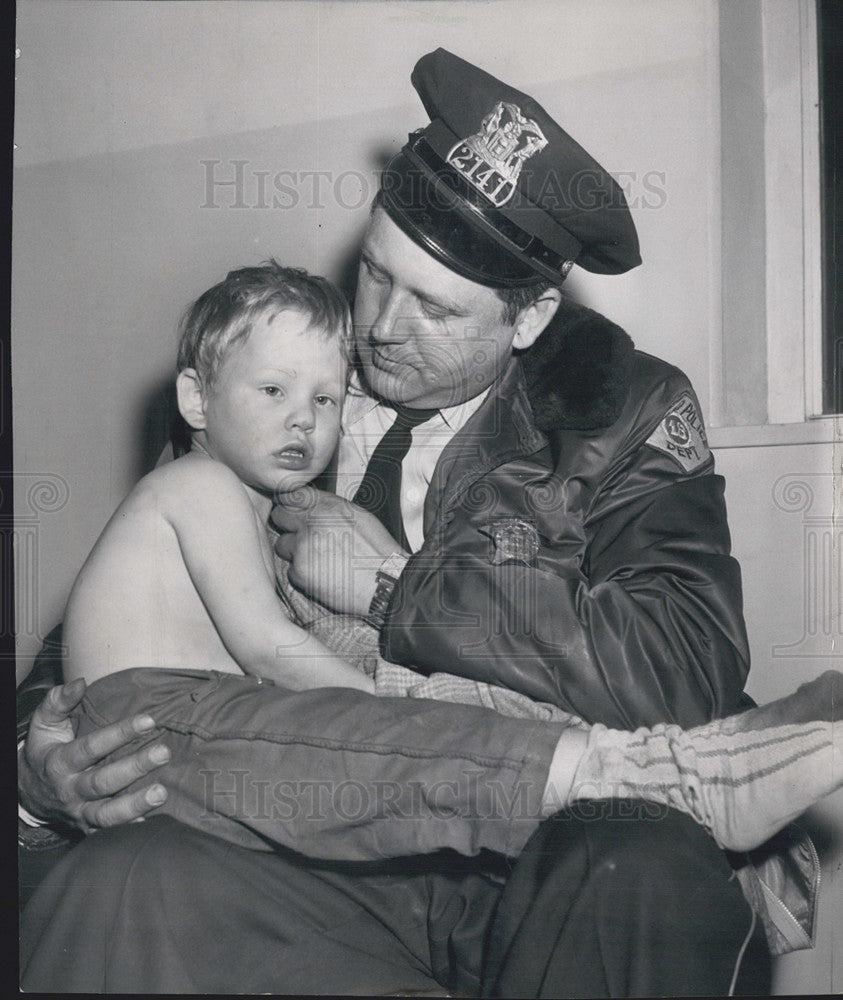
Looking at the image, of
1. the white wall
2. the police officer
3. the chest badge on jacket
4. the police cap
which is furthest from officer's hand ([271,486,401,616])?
the police cap

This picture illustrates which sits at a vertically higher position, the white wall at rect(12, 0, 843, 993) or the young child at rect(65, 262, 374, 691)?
the white wall at rect(12, 0, 843, 993)

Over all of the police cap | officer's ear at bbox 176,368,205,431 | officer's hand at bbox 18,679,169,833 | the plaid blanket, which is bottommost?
officer's hand at bbox 18,679,169,833

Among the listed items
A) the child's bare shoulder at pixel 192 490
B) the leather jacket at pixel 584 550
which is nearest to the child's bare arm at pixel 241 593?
the child's bare shoulder at pixel 192 490

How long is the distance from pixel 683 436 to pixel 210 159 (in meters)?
0.82

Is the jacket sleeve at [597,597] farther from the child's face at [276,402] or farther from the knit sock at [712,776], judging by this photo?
the child's face at [276,402]

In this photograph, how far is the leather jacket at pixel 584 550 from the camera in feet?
4.24

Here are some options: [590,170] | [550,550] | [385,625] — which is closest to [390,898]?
[385,625]

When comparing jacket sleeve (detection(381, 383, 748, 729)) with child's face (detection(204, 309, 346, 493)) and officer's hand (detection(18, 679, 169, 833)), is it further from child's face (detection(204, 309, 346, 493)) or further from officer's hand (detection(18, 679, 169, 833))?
officer's hand (detection(18, 679, 169, 833))

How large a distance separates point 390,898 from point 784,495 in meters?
0.81

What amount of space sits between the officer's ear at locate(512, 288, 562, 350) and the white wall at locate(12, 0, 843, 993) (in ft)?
0.59

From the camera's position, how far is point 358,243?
4.85 feet

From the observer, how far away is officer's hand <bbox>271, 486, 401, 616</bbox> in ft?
4.48

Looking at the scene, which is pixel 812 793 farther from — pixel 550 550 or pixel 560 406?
pixel 560 406

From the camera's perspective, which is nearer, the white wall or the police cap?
the police cap
